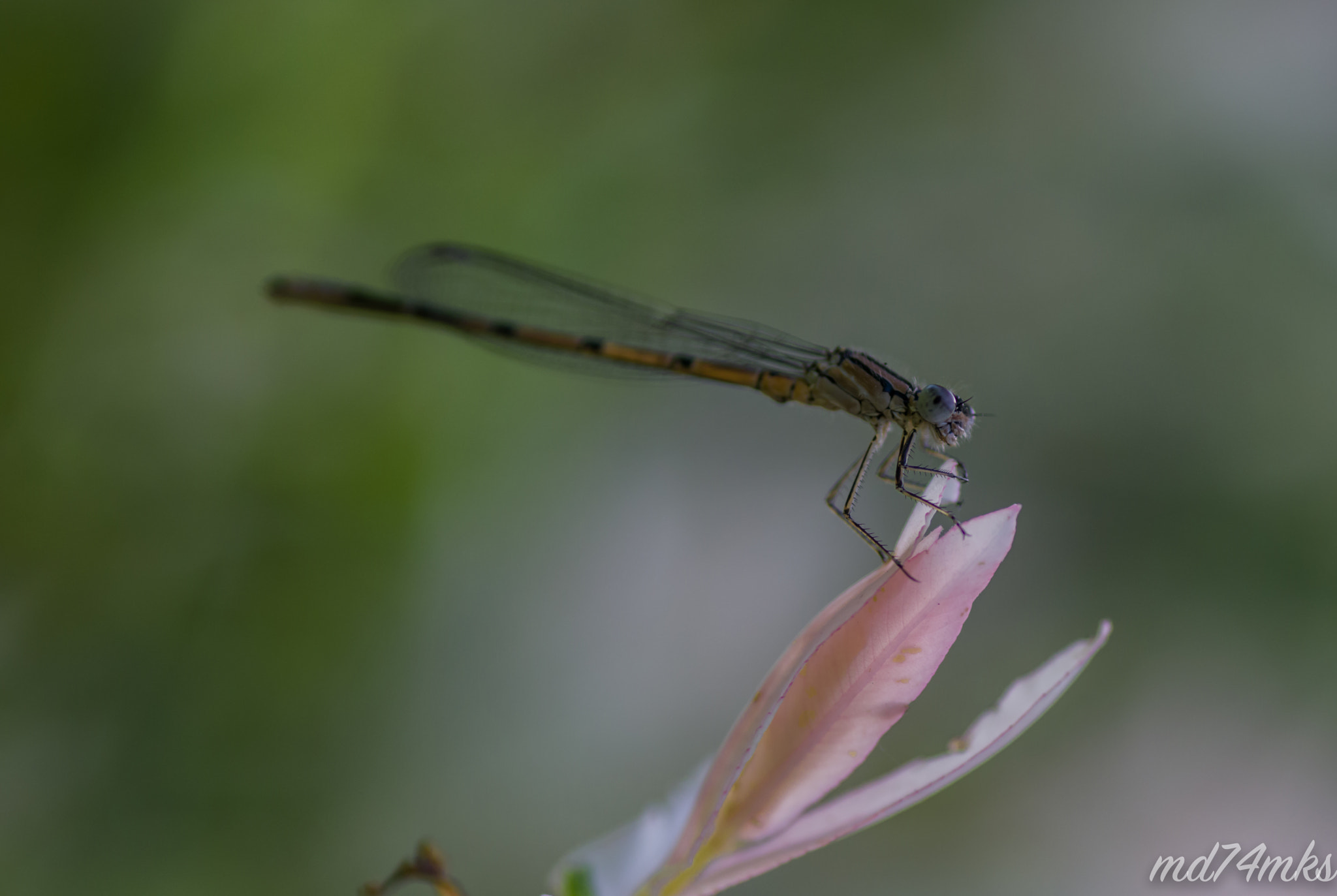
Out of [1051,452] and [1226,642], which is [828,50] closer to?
[1051,452]

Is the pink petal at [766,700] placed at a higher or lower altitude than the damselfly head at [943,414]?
lower

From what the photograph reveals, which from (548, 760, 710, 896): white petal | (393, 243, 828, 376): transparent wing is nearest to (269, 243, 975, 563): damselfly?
(393, 243, 828, 376): transparent wing

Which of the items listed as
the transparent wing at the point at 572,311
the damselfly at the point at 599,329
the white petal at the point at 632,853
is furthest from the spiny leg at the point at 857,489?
the white petal at the point at 632,853

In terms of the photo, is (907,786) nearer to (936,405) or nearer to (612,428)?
(936,405)

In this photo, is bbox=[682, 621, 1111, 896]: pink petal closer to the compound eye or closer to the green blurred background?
the compound eye

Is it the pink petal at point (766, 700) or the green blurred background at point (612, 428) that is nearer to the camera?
the pink petal at point (766, 700)

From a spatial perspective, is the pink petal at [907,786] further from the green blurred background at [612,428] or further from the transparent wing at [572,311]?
the green blurred background at [612,428]
